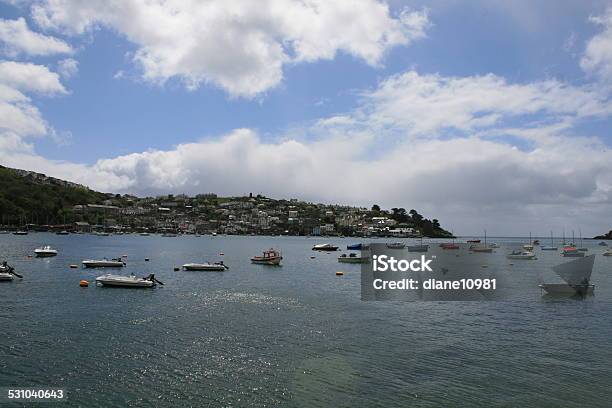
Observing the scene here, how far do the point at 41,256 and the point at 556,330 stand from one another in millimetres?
102794

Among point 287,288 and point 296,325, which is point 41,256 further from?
point 296,325

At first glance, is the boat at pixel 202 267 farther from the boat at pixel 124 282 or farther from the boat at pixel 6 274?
the boat at pixel 6 274

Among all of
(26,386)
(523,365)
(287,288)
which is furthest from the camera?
(287,288)

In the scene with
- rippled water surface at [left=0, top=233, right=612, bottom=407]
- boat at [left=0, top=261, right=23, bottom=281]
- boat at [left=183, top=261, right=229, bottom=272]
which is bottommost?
rippled water surface at [left=0, top=233, right=612, bottom=407]

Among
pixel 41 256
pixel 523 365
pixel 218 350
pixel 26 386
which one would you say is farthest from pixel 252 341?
pixel 41 256

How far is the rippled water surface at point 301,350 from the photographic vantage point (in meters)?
21.7

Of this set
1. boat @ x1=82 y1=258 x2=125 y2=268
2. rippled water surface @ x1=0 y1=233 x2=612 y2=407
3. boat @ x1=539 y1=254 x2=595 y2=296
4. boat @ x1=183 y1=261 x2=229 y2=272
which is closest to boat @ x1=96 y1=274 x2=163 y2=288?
rippled water surface @ x1=0 y1=233 x2=612 y2=407

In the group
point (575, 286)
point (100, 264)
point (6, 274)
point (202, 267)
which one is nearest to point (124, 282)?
point (6, 274)

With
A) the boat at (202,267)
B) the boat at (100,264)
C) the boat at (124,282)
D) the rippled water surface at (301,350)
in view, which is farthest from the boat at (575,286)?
the boat at (100,264)

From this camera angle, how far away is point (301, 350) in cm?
2873

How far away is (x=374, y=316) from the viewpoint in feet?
134

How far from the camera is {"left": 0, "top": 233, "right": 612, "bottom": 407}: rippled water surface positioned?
21719mm

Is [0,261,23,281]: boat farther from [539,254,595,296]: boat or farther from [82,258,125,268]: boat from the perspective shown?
[539,254,595,296]: boat

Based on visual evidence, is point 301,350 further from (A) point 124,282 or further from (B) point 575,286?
(B) point 575,286
